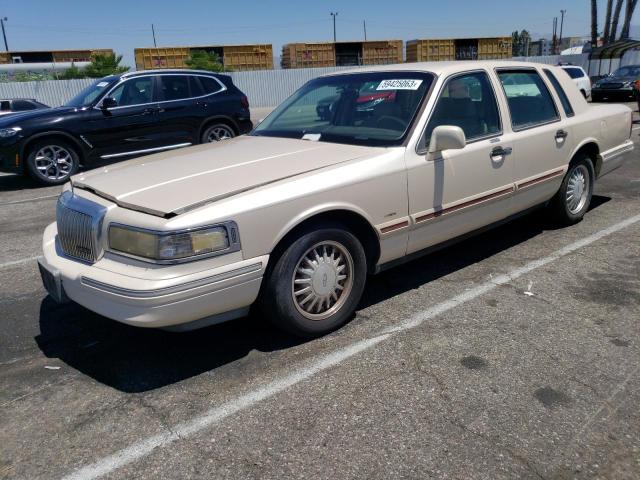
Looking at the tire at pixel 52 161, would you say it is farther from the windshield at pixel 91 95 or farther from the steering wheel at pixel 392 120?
the steering wheel at pixel 392 120

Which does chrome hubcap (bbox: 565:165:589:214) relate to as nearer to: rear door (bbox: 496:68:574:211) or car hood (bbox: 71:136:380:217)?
rear door (bbox: 496:68:574:211)

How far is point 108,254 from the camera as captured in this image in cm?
311

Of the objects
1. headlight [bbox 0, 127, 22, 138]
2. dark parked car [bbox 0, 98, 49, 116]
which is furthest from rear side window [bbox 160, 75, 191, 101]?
dark parked car [bbox 0, 98, 49, 116]

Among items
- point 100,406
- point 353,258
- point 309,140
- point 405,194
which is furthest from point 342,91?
point 100,406

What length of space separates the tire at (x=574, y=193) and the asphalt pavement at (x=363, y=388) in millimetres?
1034

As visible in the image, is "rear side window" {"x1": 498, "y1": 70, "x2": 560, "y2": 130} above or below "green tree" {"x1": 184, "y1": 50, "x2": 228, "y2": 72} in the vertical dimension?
below

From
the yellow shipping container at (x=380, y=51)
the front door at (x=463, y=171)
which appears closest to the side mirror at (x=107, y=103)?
the front door at (x=463, y=171)

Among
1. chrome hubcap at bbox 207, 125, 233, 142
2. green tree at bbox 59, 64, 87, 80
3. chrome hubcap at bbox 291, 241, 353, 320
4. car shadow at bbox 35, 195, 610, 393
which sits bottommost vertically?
car shadow at bbox 35, 195, 610, 393

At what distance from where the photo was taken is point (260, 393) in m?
3.01

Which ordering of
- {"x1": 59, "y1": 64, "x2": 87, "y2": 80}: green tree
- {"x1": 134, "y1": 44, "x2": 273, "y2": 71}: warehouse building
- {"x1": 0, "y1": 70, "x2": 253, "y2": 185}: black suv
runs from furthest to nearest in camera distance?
{"x1": 134, "y1": 44, "x2": 273, "y2": 71}: warehouse building → {"x1": 59, "y1": 64, "x2": 87, "y2": 80}: green tree → {"x1": 0, "y1": 70, "x2": 253, "y2": 185}: black suv

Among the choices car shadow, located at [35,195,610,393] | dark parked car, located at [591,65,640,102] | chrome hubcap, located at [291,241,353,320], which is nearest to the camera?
car shadow, located at [35,195,610,393]

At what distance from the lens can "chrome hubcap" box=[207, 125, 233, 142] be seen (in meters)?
10.4

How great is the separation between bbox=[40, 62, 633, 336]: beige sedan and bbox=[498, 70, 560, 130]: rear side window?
2 cm

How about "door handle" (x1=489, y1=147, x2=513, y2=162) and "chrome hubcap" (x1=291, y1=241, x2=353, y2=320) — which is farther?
→ "door handle" (x1=489, y1=147, x2=513, y2=162)
